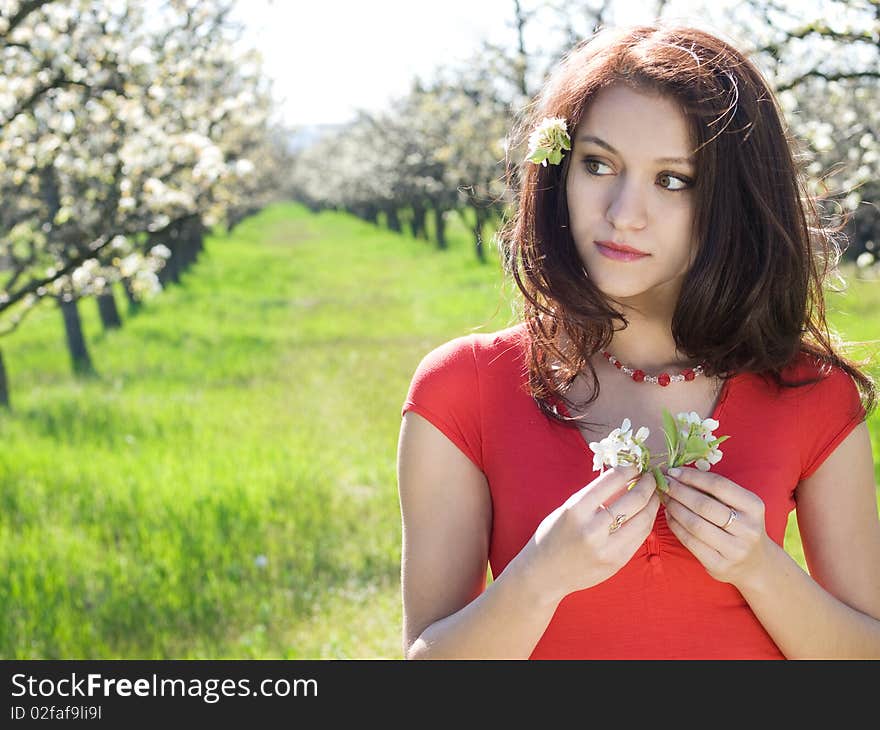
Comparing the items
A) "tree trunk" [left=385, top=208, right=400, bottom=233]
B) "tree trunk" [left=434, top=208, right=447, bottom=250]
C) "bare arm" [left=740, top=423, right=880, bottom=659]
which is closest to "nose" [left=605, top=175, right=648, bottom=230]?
"bare arm" [left=740, top=423, right=880, bottom=659]

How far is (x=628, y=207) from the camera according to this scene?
1649 mm

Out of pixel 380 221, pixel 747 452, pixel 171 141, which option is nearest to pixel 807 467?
Answer: pixel 747 452

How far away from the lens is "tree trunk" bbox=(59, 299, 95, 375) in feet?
36.8

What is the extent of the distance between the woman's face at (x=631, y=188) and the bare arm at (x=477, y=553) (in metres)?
0.40

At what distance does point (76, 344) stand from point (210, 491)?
6.19m

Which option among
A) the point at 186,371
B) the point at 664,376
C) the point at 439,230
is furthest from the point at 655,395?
the point at 439,230

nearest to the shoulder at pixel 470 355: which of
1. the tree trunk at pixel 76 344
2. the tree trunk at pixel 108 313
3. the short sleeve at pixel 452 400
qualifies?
the short sleeve at pixel 452 400

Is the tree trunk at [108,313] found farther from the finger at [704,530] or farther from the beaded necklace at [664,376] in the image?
the finger at [704,530]

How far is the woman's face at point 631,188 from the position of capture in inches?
65.9

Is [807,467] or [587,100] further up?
[587,100]

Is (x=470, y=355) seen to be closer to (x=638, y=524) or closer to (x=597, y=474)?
(x=597, y=474)

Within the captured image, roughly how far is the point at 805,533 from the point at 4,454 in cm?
620

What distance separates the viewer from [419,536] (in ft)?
5.55
